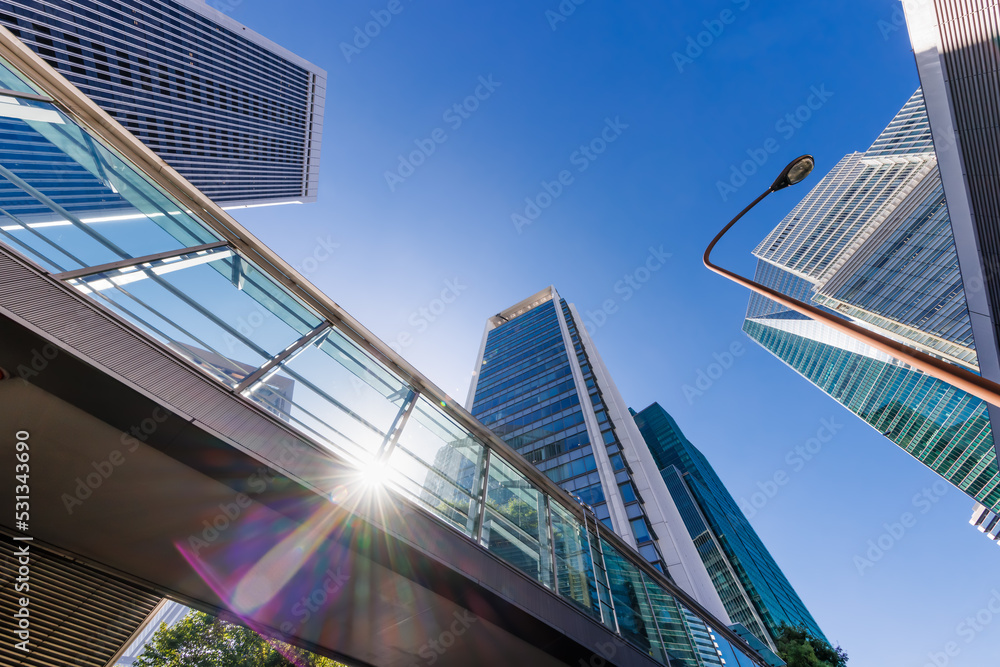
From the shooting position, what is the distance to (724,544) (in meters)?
76.1

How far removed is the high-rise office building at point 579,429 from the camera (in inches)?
1282

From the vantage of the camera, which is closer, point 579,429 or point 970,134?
point 970,134

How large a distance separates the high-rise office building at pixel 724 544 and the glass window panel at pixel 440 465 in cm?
6654

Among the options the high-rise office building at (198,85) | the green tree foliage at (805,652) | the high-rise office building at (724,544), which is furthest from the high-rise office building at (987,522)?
the high-rise office building at (198,85)

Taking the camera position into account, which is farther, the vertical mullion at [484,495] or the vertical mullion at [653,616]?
the vertical mullion at [653,616]

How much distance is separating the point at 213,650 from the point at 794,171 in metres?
20.6

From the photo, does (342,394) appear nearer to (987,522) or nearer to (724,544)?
(724,544)

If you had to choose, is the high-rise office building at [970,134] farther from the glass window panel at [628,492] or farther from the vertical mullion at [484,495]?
the glass window panel at [628,492]

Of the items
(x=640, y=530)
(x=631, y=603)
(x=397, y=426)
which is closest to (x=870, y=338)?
(x=397, y=426)

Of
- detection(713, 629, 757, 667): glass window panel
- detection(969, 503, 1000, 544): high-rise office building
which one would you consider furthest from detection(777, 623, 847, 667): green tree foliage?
detection(969, 503, 1000, 544): high-rise office building

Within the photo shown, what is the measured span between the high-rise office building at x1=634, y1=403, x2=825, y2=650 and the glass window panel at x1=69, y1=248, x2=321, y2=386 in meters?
71.0

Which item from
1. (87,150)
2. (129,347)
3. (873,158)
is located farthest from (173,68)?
(873,158)

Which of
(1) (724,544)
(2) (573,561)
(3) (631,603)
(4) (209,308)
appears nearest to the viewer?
(4) (209,308)

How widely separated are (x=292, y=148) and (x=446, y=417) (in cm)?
8685
